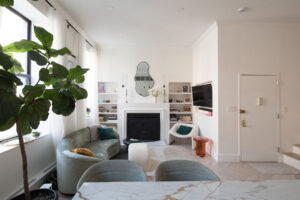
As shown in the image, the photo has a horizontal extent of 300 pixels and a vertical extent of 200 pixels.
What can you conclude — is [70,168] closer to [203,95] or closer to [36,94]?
[36,94]

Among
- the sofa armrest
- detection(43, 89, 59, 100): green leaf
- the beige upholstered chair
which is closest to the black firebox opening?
the beige upholstered chair

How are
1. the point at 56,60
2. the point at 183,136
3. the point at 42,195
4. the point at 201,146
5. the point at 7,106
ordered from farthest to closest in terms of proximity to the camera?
the point at 183,136, the point at 201,146, the point at 56,60, the point at 42,195, the point at 7,106

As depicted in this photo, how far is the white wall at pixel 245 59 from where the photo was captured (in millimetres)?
3510

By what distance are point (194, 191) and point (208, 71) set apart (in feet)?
A: 11.5

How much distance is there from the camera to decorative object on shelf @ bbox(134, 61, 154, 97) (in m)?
5.16

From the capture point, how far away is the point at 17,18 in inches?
98.3

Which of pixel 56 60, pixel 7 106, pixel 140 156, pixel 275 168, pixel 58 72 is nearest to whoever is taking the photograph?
pixel 7 106

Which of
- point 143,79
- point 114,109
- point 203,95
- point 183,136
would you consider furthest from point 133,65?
point 183,136

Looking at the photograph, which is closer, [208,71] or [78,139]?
[78,139]

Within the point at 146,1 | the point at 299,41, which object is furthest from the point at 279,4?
the point at 146,1

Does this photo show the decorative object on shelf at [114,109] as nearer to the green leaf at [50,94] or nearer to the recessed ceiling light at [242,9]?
the recessed ceiling light at [242,9]

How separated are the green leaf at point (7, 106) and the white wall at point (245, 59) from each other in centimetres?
351

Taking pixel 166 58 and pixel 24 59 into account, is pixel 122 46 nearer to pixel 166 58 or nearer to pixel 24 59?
pixel 166 58

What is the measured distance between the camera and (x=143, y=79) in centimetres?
516
